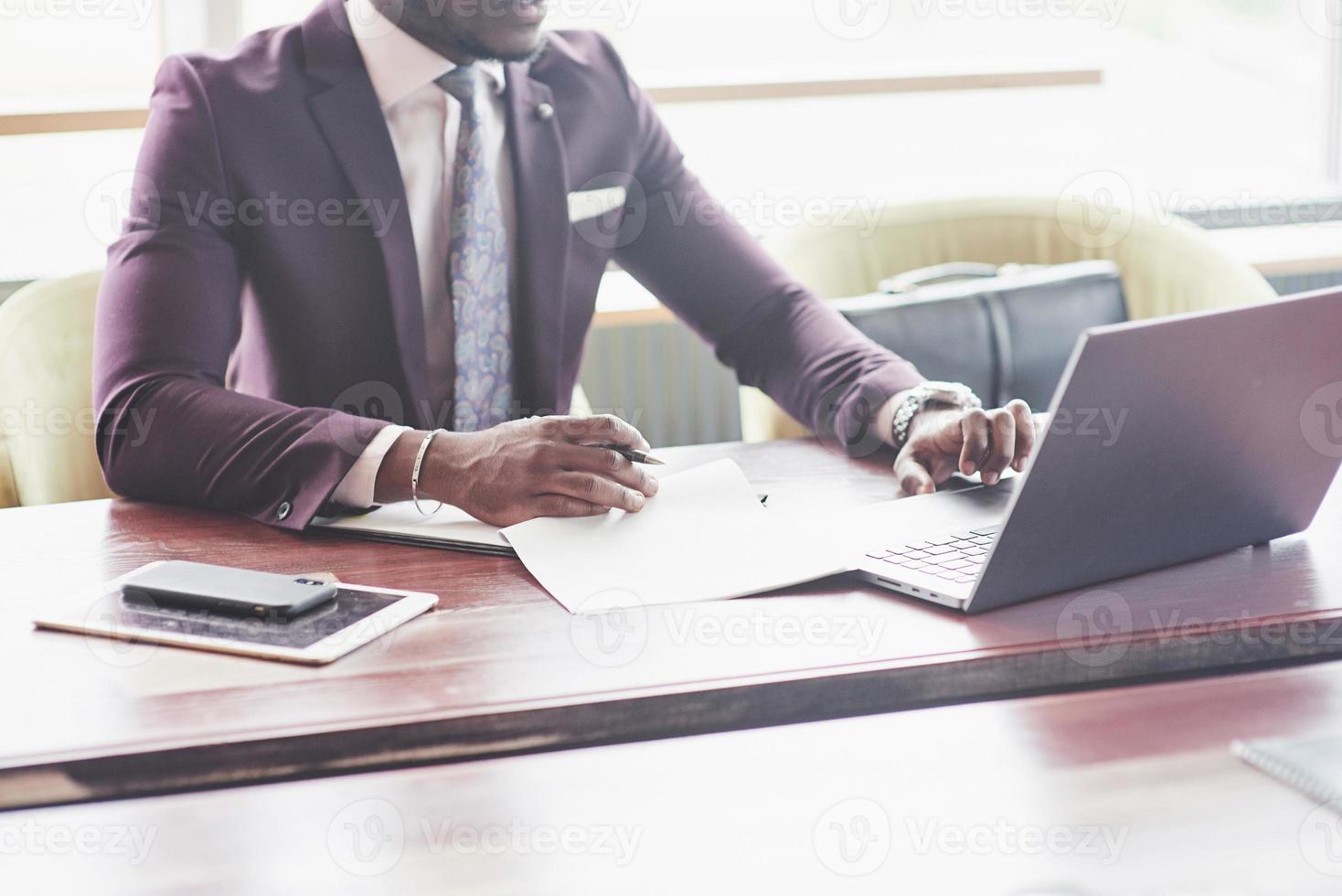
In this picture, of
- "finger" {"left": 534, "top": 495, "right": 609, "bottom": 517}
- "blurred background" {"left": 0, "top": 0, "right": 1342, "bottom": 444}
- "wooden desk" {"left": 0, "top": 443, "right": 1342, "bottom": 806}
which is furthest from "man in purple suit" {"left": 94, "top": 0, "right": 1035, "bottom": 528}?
"blurred background" {"left": 0, "top": 0, "right": 1342, "bottom": 444}

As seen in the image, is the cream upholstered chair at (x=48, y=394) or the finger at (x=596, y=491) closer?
the finger at (x=596, y=491)

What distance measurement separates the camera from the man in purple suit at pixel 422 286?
1.22 m

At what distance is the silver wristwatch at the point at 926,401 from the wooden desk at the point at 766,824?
581mm

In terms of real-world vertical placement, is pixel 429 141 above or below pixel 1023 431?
above

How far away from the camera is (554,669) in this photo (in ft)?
2.89

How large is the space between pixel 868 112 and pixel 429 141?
151 cm

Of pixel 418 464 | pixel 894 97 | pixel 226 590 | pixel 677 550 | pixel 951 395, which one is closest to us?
pixel 226 590

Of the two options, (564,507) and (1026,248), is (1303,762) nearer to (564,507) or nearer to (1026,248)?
(564,507)

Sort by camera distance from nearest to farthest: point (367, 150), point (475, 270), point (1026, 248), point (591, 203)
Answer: point (367, 150), point (475, 270), point (591, 203), point (1026, 248)

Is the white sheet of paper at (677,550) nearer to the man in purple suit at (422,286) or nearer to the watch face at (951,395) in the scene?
the man in purple suit at (422,286)

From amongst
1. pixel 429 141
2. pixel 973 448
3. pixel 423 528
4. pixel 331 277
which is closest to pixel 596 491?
pixel 423 528

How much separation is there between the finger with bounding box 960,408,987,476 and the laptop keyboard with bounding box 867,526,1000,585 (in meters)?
0.15

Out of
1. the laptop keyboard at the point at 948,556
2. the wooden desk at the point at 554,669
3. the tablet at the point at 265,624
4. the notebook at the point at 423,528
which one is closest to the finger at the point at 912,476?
the laptop keyboard at the point at 948,556

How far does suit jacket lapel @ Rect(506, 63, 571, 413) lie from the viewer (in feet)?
5.46
